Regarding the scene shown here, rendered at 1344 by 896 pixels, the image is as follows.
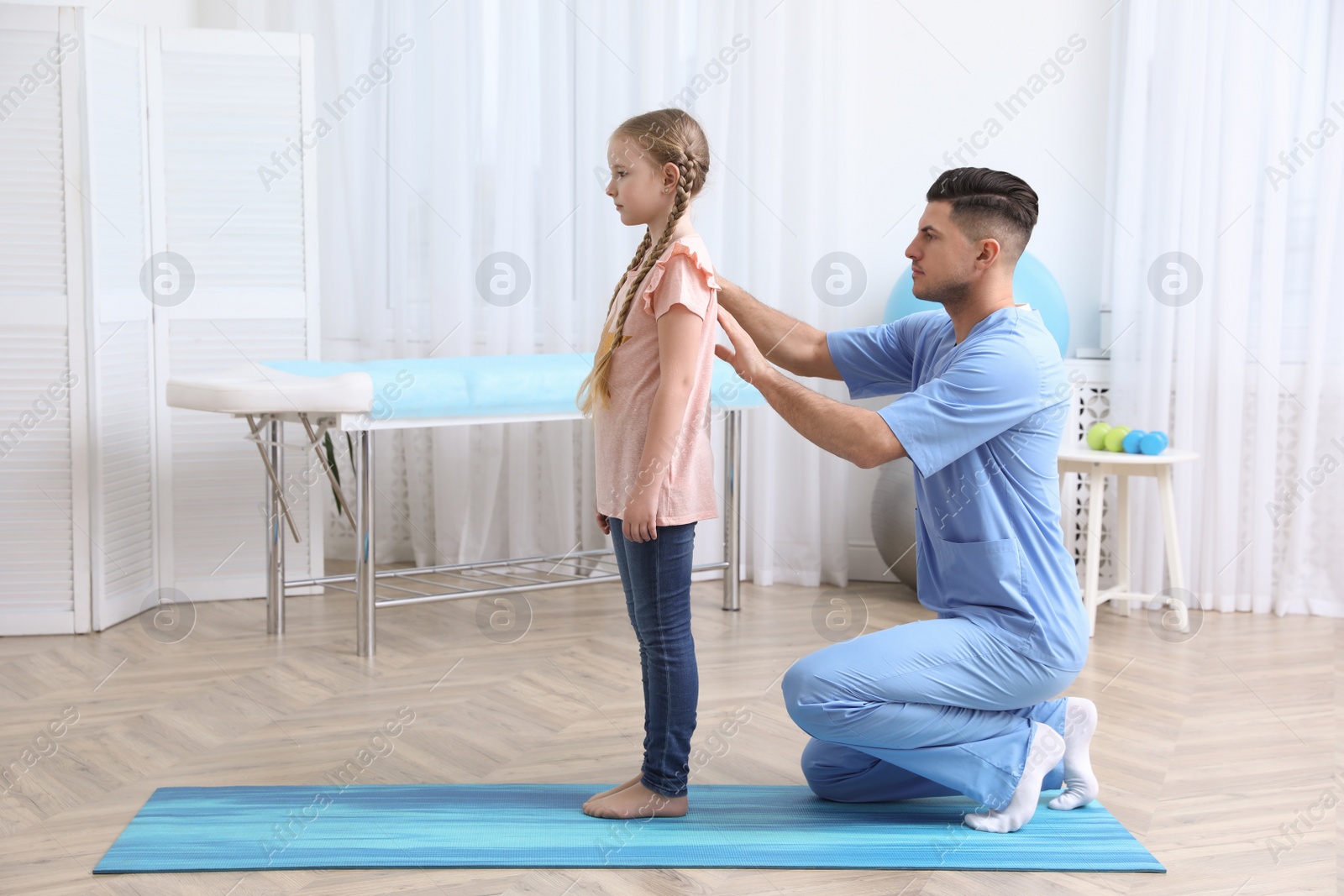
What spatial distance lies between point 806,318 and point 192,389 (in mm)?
1625

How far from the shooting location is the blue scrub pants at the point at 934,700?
66.4 inches

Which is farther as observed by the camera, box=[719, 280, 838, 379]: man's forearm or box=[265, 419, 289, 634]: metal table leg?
box=[265, 419, 289, 634]: metal table leg

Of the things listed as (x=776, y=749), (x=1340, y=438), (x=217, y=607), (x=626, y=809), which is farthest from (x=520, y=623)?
(x=1340, y=438)

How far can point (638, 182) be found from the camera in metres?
1.67

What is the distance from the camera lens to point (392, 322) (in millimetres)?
3650

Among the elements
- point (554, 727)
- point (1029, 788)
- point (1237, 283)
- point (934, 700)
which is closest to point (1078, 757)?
point (1029, 788)

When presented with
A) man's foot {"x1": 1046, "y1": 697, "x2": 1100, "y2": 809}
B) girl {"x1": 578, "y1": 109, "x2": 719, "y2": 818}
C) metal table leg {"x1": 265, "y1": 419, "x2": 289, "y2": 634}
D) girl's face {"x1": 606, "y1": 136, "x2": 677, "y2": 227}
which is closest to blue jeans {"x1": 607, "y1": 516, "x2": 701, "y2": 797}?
girl {"x1": 578, "y1": 109, "x2": 719, "y2": 818}

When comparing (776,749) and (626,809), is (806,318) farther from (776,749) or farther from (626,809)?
(626,809)

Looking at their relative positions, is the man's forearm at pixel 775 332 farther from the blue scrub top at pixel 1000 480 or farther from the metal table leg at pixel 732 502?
the metal table leg at pixel 732 502

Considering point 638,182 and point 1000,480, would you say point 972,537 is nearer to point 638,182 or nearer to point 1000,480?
point 1000,480

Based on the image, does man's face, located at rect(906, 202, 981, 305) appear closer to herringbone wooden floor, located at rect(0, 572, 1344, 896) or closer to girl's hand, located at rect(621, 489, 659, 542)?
girl's hand, located at rect(621, 489, 659, 542)

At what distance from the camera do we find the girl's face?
1.67m

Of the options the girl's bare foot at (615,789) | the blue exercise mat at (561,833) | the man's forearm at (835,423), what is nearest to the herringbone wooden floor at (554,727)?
the blue exercise mat at (561,833)

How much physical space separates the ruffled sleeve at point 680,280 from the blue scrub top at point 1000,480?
29cm
